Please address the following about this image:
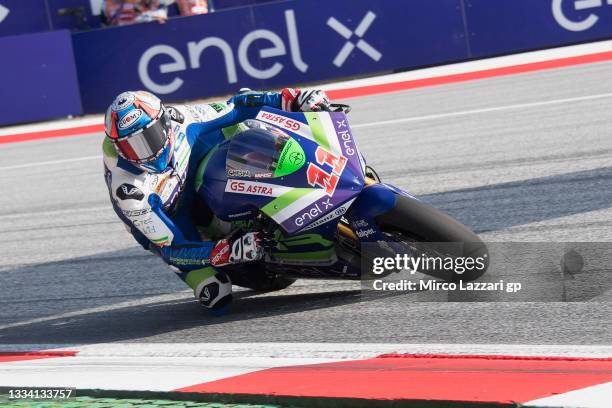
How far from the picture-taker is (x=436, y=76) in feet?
47.1

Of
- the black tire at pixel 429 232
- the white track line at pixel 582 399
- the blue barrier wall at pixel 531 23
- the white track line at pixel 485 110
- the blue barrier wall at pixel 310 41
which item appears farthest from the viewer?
the blue barrier wall at pixel 310 41

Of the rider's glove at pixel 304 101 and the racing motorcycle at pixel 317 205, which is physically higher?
the rider's glove at pixel 304 101

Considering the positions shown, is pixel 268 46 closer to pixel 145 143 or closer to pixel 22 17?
pixel 22 17

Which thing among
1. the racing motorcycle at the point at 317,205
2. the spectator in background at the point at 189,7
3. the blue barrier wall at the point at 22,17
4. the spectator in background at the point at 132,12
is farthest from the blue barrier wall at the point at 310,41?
the racing motorcycle at the point at 317,205

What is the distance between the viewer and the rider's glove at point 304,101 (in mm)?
5945

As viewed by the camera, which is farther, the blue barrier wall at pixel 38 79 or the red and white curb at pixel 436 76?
the blue barrier wall at pixel 38 79

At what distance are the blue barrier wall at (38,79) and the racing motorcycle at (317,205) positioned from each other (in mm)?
10493

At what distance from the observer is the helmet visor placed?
5.61 meters

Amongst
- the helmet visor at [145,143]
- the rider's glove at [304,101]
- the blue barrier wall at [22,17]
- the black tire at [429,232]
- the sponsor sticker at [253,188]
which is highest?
the blue barrier wall at [22,17]

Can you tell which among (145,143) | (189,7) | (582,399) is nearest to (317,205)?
(145,143)

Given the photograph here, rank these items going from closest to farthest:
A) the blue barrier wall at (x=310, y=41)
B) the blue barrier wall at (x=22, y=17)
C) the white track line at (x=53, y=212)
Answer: the white track line at (x=53, y=212) < the blue barrier wall at (x=310, y=41) < the blue barrier wall at (x=22, y=17)

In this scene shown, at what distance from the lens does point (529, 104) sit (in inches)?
433

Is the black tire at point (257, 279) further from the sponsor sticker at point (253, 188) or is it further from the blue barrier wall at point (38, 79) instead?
the blue barrier wall at point (38, 79)

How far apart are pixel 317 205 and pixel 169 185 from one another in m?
0.87
